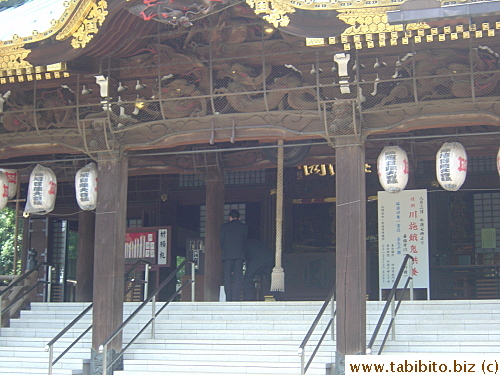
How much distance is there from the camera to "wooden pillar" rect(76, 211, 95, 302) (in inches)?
579

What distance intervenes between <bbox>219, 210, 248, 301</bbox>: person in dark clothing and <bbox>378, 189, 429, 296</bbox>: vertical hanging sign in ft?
7.56

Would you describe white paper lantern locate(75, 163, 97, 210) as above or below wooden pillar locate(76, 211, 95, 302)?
above

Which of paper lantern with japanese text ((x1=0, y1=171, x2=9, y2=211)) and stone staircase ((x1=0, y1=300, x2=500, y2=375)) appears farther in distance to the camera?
paper lantern with japanese text ((x1=0, y1=171, x2=9, y2=211))

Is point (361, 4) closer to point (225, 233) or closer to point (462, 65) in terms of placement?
point (462, 65)

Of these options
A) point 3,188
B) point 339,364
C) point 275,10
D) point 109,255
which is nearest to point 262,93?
point 275,10

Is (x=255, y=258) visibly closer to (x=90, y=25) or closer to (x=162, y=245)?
(x=162, y=245)

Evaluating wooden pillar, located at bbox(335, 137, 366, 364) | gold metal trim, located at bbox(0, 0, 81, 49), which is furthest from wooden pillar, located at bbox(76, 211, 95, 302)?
wooden pillar, located at bbox(335, 137, 366, 364)

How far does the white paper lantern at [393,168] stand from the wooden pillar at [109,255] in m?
3.64

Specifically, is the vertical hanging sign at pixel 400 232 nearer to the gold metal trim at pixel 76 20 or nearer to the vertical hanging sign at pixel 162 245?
the vertical hanging sign at pixel 162 245

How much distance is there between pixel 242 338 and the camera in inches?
405

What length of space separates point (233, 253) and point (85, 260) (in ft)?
12.7

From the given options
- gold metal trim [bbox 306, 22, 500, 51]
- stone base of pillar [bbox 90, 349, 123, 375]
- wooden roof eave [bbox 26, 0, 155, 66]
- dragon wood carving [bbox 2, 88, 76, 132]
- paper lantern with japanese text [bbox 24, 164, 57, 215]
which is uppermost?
wooden roof eave [bbox 26, 0, 155, 66]

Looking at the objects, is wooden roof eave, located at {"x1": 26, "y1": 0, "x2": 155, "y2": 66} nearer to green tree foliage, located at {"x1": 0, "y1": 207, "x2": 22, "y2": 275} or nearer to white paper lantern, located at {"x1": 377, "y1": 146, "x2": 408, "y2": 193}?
white paper lantern, located at {"x1": 377, "y1": 146, "x2": 408, "y2": 193}

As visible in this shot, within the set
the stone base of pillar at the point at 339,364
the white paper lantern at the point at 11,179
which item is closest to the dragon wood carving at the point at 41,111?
the white paper lantern at the point at 11,179
